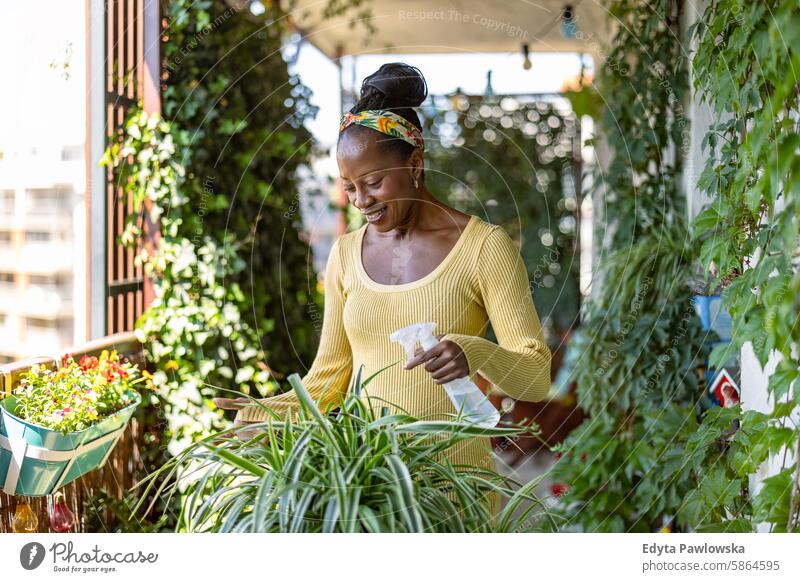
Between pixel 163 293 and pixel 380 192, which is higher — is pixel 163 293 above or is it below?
below

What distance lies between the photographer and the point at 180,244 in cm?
202

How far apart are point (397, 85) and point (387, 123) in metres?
0.09

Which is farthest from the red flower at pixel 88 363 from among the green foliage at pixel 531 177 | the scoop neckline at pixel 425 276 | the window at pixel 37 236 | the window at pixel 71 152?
the green foliage at pixel 531 177

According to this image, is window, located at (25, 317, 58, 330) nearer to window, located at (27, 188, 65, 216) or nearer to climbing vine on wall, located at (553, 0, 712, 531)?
window, located at (27, 188, 65, 216)

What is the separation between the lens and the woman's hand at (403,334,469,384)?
109cm

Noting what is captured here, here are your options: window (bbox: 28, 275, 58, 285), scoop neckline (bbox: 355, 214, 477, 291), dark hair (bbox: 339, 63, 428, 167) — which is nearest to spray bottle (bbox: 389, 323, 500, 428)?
scoop neckline (bbox: 355, 214, 477, 291)

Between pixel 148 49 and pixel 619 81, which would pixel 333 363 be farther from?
pixel 619 81

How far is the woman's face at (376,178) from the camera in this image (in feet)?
3.89

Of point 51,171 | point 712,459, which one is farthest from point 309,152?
point 712,459

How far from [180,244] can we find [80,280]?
328 mm

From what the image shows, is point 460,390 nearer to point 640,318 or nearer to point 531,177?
point 640,318

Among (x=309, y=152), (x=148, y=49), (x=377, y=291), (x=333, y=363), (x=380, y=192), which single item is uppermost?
(x=148, y=49)

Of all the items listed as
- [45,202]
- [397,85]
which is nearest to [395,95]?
[397,85]

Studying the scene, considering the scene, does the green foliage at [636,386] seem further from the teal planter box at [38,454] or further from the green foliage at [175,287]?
the teal planter box at [38,454]
